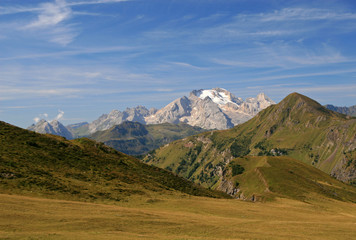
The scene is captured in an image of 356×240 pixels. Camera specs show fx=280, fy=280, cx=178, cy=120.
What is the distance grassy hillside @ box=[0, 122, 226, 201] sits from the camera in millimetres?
65875

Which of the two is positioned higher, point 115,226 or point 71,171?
point 71,171

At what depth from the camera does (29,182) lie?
65312 mm

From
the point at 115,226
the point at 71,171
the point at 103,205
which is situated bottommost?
the point at 103,205

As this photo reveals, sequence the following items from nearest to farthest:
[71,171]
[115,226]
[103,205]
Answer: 1. [115,226]
2. [103,205]
3. [71,171]

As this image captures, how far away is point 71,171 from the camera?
8131 centimetres

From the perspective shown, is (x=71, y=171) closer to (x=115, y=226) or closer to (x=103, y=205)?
(x=103, y=205)

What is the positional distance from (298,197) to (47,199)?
5848 inches

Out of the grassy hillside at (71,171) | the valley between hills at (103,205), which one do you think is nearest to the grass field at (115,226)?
the valley between hills at (103,205)

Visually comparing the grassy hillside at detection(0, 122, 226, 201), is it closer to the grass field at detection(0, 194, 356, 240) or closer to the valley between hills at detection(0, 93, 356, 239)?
the valley between hills at detection(0, 93, 356, 239)

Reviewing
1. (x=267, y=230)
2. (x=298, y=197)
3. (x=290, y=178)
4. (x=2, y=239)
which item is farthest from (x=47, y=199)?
(x=290, y=178)

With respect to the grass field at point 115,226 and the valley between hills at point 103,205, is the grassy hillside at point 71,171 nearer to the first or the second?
the valley between hills at point 103,205

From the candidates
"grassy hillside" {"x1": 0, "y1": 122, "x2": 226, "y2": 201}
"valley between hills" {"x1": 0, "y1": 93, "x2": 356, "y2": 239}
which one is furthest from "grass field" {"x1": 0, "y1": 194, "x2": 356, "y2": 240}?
"grassy hillside" {"x1": 0, "y1": 122, "x2": 226, "y2": 201}

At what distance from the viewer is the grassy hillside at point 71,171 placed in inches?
2594

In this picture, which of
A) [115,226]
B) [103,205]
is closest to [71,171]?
[103,205]
